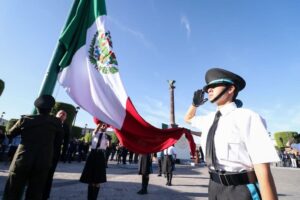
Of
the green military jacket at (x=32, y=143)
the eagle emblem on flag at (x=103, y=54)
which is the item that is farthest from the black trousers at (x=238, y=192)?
the green military jacket at (x=32, y=143)

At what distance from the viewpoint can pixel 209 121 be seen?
2.30 metres

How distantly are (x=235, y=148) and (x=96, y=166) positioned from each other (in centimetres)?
415

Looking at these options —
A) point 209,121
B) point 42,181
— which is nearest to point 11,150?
point 42,181

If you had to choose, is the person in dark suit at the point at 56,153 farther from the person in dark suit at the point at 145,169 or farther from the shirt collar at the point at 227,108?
the person in dark suit at the point at 145,169

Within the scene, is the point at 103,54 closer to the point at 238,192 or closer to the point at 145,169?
the point at 238,192

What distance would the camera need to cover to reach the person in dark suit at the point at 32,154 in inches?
127

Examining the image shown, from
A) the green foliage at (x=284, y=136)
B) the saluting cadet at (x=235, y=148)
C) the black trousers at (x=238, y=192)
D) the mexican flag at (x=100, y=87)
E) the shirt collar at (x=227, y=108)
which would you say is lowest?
the black trousers at (x=238, y=192)

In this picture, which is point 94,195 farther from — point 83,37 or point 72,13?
point 72,13

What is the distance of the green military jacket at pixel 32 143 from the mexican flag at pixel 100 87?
64 centimetres

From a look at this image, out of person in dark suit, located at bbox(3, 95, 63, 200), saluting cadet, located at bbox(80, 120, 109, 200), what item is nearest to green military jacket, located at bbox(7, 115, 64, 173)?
person in dark suit, located at bbox(3, 95, 63, 200)

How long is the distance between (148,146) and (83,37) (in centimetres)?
196

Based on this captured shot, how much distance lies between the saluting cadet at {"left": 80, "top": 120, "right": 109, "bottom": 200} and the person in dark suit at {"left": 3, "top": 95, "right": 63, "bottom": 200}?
6.01 feet

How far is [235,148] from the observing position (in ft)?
5.98

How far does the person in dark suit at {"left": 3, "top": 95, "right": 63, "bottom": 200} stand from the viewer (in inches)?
127
